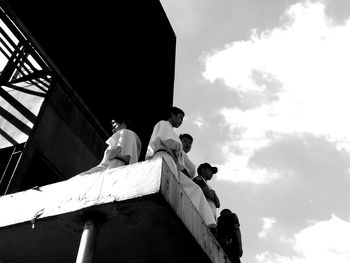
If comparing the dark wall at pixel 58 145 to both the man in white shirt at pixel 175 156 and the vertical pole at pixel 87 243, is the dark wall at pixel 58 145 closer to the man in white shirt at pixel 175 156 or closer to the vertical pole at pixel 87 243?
the man in white shirt at pixel 175 156

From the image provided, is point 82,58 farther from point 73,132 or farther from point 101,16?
point 73,132

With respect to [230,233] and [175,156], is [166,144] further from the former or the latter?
[230,233]

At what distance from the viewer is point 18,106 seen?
29.5ft

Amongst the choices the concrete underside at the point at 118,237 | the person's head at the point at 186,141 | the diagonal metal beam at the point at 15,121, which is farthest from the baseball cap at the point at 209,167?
the diagonal metal beam at the point at 15,121

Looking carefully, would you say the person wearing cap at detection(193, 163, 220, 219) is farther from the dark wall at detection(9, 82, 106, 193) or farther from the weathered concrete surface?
the dark wall at detection(9, 82, 106, 193)

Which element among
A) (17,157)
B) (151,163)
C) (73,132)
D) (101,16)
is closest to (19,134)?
(17,157)

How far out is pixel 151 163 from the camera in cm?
464

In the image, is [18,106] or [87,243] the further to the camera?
[18,106]

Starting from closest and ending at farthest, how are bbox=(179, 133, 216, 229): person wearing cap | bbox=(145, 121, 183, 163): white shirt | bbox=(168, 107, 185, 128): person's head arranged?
1. bbox=(179, 133, 216, 229): person wearing cap
2. bbox=(145, 121, 183, 163): white shirt
3. bbox=(168, 107, 185, 128): person's head

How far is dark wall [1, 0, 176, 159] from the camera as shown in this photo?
31.1ft

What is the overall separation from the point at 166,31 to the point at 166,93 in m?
1.72

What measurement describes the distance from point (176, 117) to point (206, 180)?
1371 mm

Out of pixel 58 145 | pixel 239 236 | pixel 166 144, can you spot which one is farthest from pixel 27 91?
pixel 239 236

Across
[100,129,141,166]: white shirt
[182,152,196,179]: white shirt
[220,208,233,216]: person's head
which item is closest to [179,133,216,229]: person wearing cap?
[182,152,196,179]: white shirt
